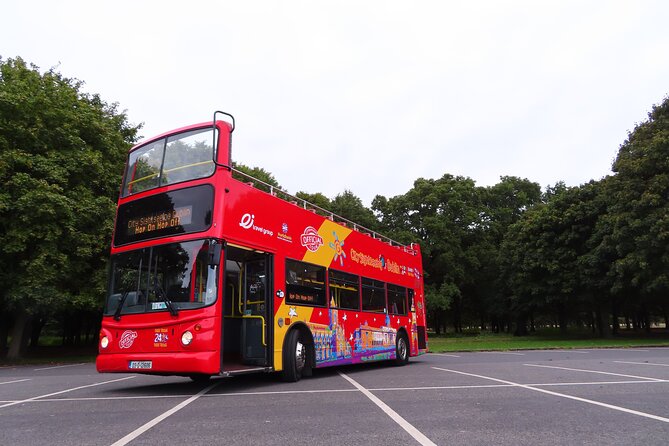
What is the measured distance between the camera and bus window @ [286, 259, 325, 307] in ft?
32.9

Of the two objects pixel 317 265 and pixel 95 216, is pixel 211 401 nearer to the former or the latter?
pixel 317 265

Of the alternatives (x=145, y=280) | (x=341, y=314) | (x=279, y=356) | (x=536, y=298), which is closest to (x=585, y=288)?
(x=536, y=298)

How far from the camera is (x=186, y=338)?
7.83 meters

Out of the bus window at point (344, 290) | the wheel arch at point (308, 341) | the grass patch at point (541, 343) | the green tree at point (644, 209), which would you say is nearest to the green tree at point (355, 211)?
the grass patch at point (541, 343)

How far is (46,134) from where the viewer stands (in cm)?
2147

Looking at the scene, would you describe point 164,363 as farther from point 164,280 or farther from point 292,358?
point 292,358

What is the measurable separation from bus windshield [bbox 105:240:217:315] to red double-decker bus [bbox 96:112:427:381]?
2 cm

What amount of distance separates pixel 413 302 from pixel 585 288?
1007 inches

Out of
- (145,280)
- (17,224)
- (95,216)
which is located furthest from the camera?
(95,216)

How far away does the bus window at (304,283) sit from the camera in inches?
395

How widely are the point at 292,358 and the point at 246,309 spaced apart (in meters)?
1.34

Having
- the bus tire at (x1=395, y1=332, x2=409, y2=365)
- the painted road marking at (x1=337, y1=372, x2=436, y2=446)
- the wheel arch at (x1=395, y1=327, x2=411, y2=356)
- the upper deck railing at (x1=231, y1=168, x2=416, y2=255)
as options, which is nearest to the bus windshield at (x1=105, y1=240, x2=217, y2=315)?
the upper deck railing at (x1=231, y1=168, x2=416, y2=255)

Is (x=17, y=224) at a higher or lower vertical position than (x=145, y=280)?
higher

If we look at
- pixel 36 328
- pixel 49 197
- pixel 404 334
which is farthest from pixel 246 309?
pixel 36 328
